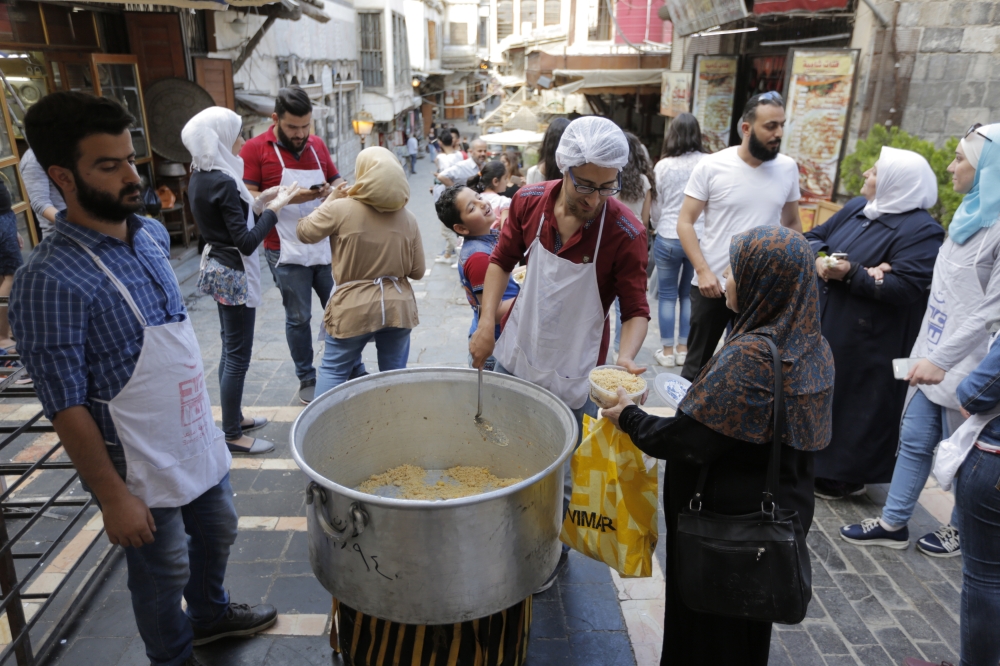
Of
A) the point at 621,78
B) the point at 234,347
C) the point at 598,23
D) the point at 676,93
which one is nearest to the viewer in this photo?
the point at 234,347

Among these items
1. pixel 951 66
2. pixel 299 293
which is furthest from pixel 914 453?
pixel 951 66

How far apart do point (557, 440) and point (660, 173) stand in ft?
12.5

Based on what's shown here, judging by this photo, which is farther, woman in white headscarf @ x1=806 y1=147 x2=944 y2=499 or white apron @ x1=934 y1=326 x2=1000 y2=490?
woman in white headscarf @ x1=806 y1=147 x2=944 y2=499

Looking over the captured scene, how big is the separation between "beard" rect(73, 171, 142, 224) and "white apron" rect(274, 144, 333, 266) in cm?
228

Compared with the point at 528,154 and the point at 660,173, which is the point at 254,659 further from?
the point at 528,154

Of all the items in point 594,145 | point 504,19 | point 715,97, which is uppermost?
point 504,19

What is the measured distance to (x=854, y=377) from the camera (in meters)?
3.61

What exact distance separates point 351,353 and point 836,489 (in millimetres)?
2961

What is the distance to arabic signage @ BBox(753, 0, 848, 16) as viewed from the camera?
6.71m

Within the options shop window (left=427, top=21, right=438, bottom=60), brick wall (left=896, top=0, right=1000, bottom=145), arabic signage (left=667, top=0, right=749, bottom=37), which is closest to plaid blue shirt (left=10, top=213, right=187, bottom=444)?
brick wall (left=896, top=0, right=1000, bottom=145)

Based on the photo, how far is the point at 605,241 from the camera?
2656 mm

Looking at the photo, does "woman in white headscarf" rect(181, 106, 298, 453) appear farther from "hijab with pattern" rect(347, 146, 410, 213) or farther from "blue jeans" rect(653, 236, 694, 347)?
"blue jeans" rect(653, 236, 694, 347)

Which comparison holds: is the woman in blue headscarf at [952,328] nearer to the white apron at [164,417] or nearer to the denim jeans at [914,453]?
the denim jeans at [914,453]

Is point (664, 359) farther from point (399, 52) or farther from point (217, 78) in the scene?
point (399, 52)
